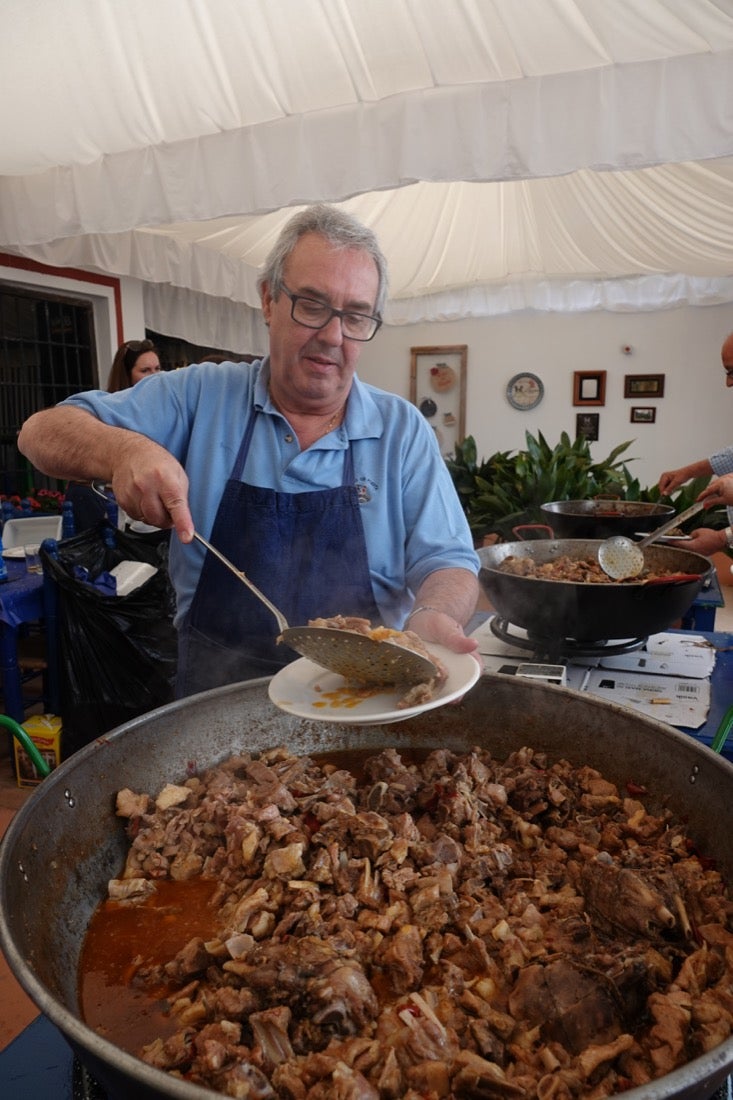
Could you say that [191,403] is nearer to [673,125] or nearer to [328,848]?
[328,848]

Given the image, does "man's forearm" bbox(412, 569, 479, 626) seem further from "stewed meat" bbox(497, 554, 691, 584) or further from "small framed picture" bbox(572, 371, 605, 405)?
"small framed picture" bbox(572, 371, 605, 405)

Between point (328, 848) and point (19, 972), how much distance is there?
22.1 inches

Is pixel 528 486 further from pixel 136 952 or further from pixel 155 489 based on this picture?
pixel 136 952

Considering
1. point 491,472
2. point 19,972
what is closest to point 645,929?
point 19,972

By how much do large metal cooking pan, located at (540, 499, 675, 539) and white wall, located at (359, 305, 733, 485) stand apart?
23.5 feet

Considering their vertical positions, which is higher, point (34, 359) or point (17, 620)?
point (34, 359)

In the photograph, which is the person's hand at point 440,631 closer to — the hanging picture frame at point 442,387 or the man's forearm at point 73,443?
the man's forearm at point 73,443

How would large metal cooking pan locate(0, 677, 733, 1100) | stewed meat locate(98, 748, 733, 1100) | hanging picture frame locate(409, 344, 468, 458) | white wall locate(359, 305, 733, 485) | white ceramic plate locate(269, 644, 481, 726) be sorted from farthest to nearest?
1. hanging picture frame locate(409, 344, 468, 458)
2. white wall locate(359, 305, 733, 485)
3. white ceramic plate locate(269, 644, 481, 726)
4. stewed meat locate(98, 748, 733, 1100)
5. large metal cooking pan locate(0, 677, 733, 1100)

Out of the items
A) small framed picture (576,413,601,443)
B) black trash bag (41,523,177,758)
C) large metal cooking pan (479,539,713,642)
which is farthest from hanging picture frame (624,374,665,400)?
large metal cooking pan (479,539,713,642)

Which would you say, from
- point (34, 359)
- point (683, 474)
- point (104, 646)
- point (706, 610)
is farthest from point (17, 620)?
point (34, 359)

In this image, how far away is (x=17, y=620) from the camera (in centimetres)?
356

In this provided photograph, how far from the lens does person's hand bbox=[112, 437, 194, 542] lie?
143 centimetres

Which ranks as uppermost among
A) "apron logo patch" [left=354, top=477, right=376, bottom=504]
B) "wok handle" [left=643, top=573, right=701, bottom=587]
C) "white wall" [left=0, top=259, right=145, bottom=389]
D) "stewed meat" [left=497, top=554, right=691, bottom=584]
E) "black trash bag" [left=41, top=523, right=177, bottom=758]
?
"white wall" [left=0, top=259, right=145, bottom=389]

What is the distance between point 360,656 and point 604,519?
92.1 inches
